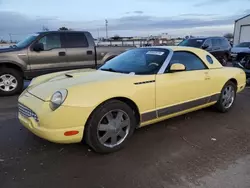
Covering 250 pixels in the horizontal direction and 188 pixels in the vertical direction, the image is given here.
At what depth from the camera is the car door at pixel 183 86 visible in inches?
150

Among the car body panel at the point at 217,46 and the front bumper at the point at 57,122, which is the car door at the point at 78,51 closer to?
the front bumper at the point at 57,122

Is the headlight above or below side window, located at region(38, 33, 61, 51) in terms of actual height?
below

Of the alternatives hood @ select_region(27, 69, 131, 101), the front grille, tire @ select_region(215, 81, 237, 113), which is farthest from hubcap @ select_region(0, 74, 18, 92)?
tire @ select_region(215, 81, 237, 113)

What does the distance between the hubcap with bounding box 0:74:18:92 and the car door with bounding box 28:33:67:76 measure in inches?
23.8

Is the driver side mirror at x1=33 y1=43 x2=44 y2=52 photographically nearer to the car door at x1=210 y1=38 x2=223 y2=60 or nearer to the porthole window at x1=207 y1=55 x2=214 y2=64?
the porthole window at x1=207 y1=55 x2=214 y2=64

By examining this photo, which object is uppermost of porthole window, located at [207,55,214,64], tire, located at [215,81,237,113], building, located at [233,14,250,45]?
building, located at [233,14,250,45]

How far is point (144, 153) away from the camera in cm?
334

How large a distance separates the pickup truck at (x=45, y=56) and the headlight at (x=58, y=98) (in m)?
4.56

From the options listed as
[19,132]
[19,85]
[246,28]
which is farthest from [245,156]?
[246,28]

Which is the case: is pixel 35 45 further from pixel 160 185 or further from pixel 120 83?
pixel 160 185

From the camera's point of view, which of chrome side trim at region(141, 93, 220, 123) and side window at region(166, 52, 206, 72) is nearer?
chrome side trim at region(141, 93, 220, 123)

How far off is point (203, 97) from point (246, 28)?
28251 mm

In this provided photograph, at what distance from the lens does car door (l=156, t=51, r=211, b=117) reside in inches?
150

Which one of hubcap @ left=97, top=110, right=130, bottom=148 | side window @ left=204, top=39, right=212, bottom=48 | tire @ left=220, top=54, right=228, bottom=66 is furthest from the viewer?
side window @ left=204, top=39, right=212, bottom=48
